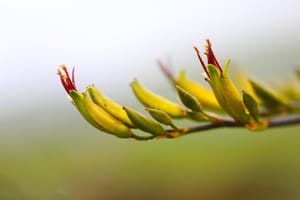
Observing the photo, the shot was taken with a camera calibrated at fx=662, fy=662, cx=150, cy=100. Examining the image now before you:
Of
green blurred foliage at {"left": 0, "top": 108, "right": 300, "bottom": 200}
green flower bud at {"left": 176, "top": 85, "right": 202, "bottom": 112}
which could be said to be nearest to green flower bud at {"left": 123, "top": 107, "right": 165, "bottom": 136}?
green flower bud at {"left": 176, "top": 85, "right": 202, "bottom": 112}

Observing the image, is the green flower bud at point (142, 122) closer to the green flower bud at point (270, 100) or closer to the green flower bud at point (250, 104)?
the green flower bud at point (250, 104)

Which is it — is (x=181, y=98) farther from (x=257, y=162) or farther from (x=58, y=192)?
(x=257, y=162)


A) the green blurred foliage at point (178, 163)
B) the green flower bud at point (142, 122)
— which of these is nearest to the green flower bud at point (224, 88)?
the green flower bud at point (142, 122)

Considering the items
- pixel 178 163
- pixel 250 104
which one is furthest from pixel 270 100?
pixel 178 163

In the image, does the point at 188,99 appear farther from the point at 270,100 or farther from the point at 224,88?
the point at 270,100

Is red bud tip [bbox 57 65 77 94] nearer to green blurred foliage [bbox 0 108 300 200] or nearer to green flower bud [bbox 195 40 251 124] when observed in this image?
green flower bud [bbox 195 40 251 124]

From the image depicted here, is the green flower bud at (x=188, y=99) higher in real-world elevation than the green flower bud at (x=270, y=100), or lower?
higher

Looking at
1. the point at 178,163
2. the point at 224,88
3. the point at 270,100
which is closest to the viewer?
the point at 224,88

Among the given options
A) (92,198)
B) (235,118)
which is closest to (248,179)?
(92,198)

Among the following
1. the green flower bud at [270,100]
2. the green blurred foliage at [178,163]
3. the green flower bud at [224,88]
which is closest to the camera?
the green flower bud at [224,88]

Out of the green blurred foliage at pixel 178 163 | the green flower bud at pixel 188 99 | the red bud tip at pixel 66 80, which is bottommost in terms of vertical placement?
the green blurred foliage at pixel 178 163

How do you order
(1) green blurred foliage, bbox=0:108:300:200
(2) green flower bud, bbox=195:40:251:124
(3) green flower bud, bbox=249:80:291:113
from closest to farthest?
(2) green flower bud, bbox=195:40:251:124, (3) green flower bud, bbox=249:80:291:113, (1) green blurred foliage, bbox=0:108:300:200

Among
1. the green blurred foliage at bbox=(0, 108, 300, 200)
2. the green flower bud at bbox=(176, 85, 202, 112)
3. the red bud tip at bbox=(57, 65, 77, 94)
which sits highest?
the red bud tip at bbox=(57, 65, 77, 94)
